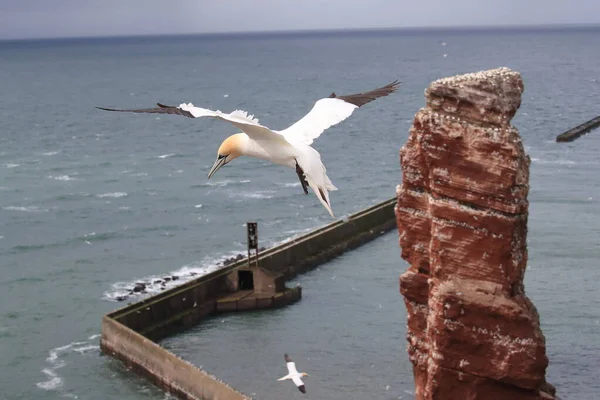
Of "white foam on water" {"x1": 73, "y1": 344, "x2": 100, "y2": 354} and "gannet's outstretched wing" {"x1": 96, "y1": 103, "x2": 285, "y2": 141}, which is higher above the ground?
"gannet's outstretched wing" {"x1": 96, "y1": 103, "x2": 285, "y2": 141}

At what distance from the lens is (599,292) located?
4759cm

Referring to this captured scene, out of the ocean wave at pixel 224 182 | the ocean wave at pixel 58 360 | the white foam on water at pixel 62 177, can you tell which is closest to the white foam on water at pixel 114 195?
the ocean wave at pixel 224 182

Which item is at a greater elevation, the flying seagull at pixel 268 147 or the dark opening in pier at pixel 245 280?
the flying seagull at pixel 268 147

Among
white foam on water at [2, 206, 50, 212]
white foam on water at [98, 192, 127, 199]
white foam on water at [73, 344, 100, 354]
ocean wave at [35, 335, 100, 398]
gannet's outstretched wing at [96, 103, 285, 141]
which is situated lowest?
ocean wave at [35, 335, 100, 398]

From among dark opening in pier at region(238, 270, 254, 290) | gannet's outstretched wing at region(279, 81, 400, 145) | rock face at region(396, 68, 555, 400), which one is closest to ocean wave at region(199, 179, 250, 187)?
dark opening in pier at region(238, 270, 254, 290)

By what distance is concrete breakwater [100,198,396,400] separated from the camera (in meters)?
37.1

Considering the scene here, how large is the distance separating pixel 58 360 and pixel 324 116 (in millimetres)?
23885

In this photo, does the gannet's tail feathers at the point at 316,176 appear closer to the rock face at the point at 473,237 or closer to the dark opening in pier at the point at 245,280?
the rock face at the point at 473,237

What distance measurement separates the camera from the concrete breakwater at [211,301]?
37.1 meters

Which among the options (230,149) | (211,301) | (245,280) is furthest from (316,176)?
(245,280)

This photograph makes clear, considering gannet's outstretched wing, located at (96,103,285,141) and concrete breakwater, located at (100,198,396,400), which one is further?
concrete breakwater, located at (100,198,396,400)

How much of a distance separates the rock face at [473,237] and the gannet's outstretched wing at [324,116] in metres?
1.89

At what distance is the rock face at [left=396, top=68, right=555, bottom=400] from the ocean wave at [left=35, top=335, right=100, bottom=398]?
18369 millimetres

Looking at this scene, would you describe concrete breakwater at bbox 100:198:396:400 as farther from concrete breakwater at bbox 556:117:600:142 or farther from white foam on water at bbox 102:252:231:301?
concrete breakwater at bbox 556:117:600:142
